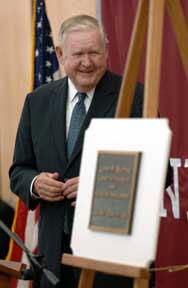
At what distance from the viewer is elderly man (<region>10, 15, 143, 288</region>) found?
2.54 meters

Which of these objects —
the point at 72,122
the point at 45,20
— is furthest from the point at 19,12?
the point at 72,122

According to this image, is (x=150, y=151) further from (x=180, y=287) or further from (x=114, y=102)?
(x=180, y=287)

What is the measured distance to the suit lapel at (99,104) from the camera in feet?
8.31

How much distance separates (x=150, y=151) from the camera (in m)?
1.80

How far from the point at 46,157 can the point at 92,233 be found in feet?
2.69

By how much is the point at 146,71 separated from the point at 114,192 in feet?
1.31

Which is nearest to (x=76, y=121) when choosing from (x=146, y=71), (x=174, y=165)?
(x=146, y=71)

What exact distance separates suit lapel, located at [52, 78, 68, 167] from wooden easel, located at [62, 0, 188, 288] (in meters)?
0.57

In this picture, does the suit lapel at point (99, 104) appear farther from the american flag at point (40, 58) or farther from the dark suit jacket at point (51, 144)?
the american flag at point (40, 58)

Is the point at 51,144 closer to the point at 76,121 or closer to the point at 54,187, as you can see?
the point at 76,121

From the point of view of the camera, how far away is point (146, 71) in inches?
77.0

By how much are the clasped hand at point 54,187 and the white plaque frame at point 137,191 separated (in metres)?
0.46

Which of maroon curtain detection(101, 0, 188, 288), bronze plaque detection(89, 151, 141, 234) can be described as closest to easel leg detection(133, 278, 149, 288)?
bronze plaque detection(89, 151, 141, 234)

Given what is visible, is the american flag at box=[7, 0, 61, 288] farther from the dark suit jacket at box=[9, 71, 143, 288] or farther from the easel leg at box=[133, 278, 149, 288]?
the easel leg at box=[133, 278, 149, 288]
